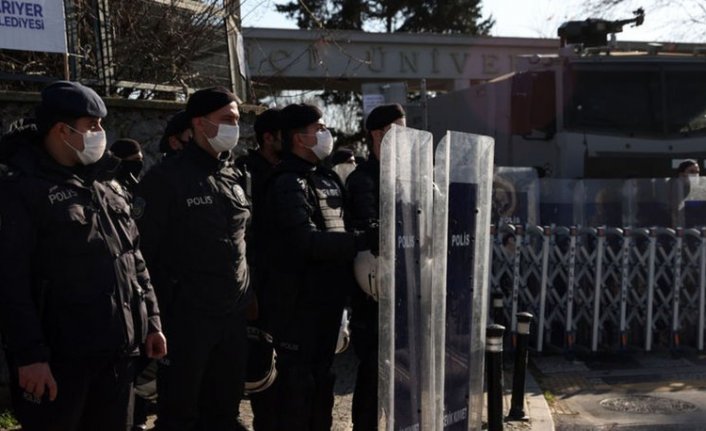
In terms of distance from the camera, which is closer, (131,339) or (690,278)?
(131,339)

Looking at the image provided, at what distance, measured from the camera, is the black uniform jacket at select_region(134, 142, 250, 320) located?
4.45 meters

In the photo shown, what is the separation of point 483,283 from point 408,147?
3.44 ft

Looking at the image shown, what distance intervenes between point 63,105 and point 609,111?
27.5 ft

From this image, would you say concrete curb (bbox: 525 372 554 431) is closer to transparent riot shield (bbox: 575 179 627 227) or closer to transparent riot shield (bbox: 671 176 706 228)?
transparent riot shield (bbox: 575 179 627 227)

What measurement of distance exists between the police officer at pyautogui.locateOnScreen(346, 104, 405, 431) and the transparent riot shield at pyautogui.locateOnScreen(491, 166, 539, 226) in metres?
4.14

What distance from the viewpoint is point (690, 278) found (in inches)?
374

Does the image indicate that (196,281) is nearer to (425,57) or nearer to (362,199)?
(362,199)

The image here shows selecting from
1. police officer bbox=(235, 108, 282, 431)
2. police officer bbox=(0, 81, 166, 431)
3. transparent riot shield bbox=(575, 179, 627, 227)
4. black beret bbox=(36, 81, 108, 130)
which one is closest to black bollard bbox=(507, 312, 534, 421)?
police officer bbox=(235, 108, 282, 431)

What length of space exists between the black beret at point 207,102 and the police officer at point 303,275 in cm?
59

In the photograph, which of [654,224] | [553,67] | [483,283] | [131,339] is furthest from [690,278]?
[131,339]

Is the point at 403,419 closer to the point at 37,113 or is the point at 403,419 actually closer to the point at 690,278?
the point at 37,113

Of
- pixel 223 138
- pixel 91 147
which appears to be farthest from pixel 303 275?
pixel 91 147

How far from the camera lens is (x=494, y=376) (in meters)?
6.31

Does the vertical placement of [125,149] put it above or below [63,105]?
below
